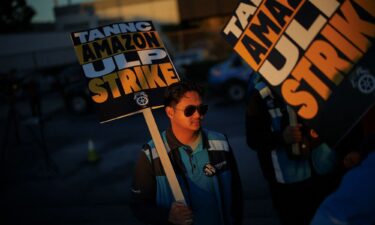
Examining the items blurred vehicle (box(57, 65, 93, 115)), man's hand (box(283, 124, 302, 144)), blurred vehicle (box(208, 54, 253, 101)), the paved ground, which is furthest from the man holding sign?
blurred vehicle (box(57, 65, 93, 115))

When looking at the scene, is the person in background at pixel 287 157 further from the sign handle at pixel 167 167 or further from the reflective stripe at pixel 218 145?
the sign handle at pixel 167 167

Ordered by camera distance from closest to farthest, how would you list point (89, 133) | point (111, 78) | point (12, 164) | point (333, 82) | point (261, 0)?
point (333, 82) → point (261, 0) → point (111, 78) → point (12, 164) → point (89, 133)

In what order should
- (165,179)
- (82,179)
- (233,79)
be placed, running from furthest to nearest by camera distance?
1. (233,79)
2. (82,179)
3. (165,179)

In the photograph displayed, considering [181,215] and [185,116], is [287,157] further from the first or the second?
[181,215]

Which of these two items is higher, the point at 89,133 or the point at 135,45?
the point at 135,45

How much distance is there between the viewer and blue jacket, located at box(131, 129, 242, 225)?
2279mm

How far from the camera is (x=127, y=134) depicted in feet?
30.9

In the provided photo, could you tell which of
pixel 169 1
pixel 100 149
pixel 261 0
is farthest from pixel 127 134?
pixel 169 1

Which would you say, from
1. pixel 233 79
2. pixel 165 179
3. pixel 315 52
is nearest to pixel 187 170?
pixel 165 179

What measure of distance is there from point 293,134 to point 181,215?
982 mm

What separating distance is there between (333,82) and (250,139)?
119 centimetres

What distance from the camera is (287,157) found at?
109 inches

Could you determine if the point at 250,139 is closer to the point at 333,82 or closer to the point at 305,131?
Answer: the point at 305,131

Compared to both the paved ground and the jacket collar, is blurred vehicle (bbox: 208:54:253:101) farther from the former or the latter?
the jacket collar
